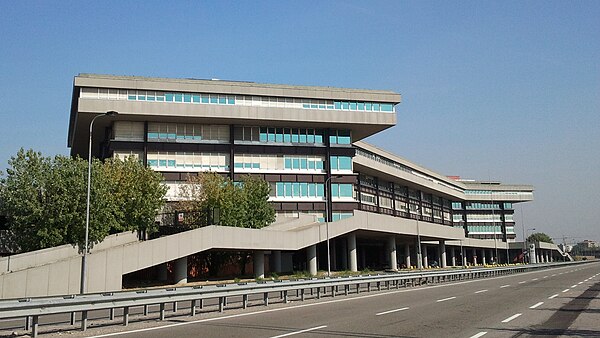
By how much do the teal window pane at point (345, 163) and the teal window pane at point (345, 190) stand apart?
208cm

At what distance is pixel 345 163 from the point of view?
6650 centimetres

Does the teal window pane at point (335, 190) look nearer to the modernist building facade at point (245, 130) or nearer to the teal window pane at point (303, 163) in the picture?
the modernist building facade at point (245, 130)

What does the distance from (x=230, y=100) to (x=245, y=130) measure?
389cm

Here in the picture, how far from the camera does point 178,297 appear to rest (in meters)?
16.8

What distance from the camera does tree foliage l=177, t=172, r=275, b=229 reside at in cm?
4959

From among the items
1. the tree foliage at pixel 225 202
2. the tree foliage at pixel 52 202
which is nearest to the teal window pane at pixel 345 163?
the tree foliage at pixel 225 202

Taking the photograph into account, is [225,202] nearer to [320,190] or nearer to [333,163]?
[320,190]

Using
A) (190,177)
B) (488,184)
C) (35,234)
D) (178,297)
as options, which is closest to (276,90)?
(190,177)

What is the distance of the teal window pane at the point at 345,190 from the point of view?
66.1 meters

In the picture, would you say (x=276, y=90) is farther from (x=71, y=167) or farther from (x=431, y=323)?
(x=431, y=323)

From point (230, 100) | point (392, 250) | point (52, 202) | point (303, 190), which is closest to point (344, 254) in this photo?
point (392, 250)

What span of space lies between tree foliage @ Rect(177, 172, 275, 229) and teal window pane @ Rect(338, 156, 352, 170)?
492 inches

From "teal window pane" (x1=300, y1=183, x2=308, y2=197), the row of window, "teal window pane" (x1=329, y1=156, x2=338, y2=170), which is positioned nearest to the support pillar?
"teal window pane" (x1=300, y1=183, x2=308, y2=197)

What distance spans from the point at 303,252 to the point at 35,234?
3618 cm
